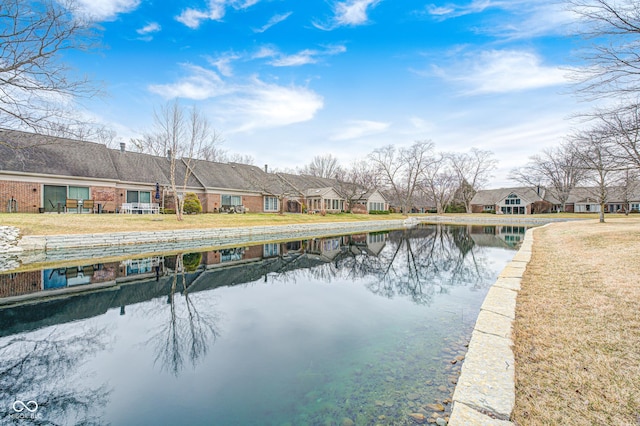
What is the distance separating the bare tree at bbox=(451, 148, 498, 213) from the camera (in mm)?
52188

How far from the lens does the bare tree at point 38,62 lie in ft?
29.9

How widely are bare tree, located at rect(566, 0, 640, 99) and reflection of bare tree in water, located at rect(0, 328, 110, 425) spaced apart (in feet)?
35.6

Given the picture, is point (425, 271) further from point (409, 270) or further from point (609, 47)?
point (609, 47)

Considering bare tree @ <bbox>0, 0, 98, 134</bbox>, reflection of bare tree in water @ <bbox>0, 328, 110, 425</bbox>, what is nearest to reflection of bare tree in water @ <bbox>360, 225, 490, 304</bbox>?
reflection of bare tree in water @ <bbox>0, 328, 110, 425</bbox>

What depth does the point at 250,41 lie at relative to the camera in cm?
1586

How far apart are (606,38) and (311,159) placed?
5723 cm

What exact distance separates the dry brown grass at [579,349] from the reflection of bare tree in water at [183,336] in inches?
144

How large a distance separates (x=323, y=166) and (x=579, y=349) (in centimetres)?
6009

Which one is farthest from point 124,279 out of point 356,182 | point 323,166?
point 323,166

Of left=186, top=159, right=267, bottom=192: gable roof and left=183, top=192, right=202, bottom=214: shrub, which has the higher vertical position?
left=186, top=159, right=267, bottom=192: gable roof

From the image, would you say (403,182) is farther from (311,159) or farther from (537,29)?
(537,29)

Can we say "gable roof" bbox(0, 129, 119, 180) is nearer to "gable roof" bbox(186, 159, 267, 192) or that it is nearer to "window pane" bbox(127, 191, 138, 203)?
"window pane" bbox(127, 191, 138, 203)

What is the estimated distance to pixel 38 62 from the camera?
957 centimetres

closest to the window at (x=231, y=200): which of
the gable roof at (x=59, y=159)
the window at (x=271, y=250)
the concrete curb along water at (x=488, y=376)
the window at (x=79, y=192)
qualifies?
the gable roof at (x=59, y=159)
